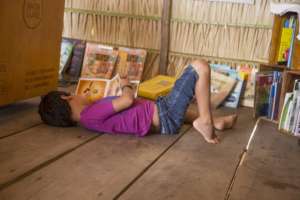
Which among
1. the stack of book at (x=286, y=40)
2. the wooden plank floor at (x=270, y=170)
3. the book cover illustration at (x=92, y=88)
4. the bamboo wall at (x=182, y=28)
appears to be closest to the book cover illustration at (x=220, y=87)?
the bamboo wall at (x=182, y=28)

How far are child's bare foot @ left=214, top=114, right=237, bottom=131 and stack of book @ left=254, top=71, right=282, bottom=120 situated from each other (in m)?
0.33

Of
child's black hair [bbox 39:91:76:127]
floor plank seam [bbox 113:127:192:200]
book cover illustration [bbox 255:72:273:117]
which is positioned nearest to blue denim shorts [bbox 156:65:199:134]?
floor plank seam [bbox 113:127:192:200]

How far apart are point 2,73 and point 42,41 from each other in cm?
38

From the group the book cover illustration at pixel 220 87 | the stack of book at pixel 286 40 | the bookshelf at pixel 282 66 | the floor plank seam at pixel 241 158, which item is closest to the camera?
the floor plank seam at pixel 241 158

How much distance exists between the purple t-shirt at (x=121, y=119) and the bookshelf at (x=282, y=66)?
883 mm

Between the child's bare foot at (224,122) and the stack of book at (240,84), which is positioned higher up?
the stack of book at (240,84)

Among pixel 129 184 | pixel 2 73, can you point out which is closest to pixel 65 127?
pixel 2 73

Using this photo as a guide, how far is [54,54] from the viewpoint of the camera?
101 inches

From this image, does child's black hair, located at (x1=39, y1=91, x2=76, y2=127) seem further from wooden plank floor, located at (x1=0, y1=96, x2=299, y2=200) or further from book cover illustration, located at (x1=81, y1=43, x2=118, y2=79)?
book cover illustration, located at (x1=81, y1=43, x2=118, y2=79)

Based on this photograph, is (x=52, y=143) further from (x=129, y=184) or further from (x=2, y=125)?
(x=129, y=184)

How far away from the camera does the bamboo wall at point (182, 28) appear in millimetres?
3002

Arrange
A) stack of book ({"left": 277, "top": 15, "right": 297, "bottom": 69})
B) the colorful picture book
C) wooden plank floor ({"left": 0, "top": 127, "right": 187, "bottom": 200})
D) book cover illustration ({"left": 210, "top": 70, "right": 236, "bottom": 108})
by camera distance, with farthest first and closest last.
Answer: the colorful picture book
book cover illustration ({"left": 210, "top": 70, "right": 236, "bottom": 108})
stack of book ({"left": 277, "top": 15, "right": 297, "bottom": 69})
wooden plank floor ({"left": 0, "top": 127, "right": 187, "bottom": 200})

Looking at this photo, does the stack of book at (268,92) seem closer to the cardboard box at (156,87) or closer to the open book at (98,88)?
the cardboard box at (156,87)

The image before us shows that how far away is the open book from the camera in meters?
2.66
